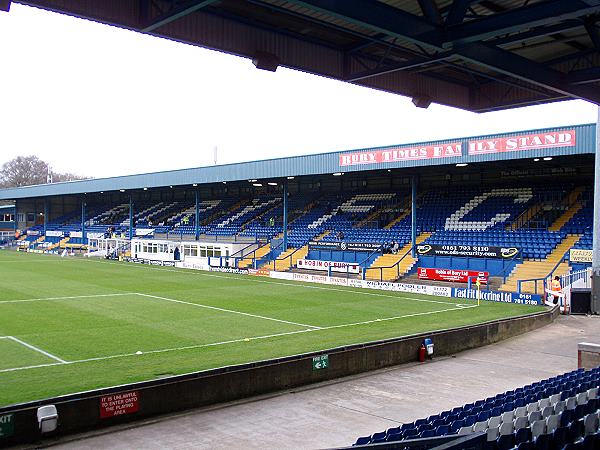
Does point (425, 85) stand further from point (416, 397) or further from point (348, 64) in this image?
point (416, 397)

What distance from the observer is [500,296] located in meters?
27.2

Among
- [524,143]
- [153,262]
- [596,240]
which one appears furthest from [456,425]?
[153,262]

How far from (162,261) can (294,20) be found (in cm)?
4300

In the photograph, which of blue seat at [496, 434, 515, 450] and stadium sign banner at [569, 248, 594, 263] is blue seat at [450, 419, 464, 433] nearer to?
blue seat at [496, 434, 515, 450]

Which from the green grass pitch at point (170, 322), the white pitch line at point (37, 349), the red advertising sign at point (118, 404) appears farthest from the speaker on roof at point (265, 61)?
the white pitch line at point (37, 349)

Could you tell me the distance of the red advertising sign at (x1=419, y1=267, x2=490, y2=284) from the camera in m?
30.4

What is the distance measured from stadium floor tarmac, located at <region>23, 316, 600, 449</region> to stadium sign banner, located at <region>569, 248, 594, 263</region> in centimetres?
1201

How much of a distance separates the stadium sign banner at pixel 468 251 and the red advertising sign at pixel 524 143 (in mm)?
5493

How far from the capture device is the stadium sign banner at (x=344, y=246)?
38000 millimetres

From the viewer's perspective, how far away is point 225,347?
15.9 metres

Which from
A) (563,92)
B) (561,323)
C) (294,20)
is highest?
(294,20)

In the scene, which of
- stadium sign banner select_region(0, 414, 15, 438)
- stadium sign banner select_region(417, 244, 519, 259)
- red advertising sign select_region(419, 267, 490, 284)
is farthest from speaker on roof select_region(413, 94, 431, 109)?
stadium sign banner select_region(417, 244, 519, 259)

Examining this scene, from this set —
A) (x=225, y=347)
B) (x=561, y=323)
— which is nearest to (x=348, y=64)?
(x=225, y=347)

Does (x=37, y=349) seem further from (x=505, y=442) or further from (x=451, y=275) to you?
(x=451, y=275)
